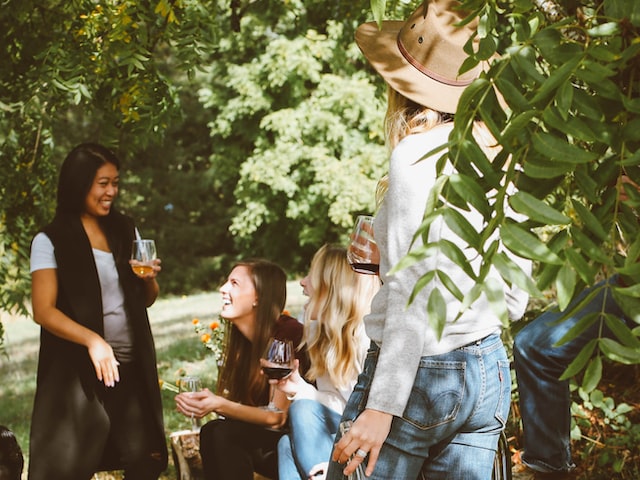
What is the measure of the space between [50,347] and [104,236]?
0.57 metres

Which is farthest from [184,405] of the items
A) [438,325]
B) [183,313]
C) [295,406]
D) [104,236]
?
→ [183,313]

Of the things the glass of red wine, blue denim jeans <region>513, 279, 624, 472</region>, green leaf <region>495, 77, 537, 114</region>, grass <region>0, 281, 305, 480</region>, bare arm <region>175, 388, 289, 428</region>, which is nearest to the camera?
green leaf <region>495, 77, 537, 114</region>

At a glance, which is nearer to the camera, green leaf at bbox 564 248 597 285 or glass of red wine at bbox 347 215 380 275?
green leaf at bbox 564 248 597 285

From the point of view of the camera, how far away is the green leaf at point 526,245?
43.3 inches

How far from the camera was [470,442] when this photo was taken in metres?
2.00

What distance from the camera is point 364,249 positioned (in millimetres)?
2371

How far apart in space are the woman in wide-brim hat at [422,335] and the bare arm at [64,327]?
1756mm

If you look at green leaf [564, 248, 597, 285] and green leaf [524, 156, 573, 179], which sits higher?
green leaf [524, 156, 573, 179]

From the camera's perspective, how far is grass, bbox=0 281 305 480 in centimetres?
723

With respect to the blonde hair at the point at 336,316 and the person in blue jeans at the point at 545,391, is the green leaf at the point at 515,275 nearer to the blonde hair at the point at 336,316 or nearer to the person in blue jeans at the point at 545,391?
the person in blue jeans at the point at 545,391

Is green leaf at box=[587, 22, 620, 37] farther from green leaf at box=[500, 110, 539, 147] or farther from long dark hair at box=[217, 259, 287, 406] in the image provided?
long dark hair at box=[217, 259, 287, 406]

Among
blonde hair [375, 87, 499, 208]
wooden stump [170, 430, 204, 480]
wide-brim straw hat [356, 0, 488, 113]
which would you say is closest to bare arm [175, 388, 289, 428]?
wooden stump [170, 430, 204, 480]

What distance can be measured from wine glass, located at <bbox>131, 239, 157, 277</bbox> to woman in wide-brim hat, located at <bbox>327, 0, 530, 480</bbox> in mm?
1943

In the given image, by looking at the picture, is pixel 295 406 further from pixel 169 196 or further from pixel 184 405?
pixel 169 196
